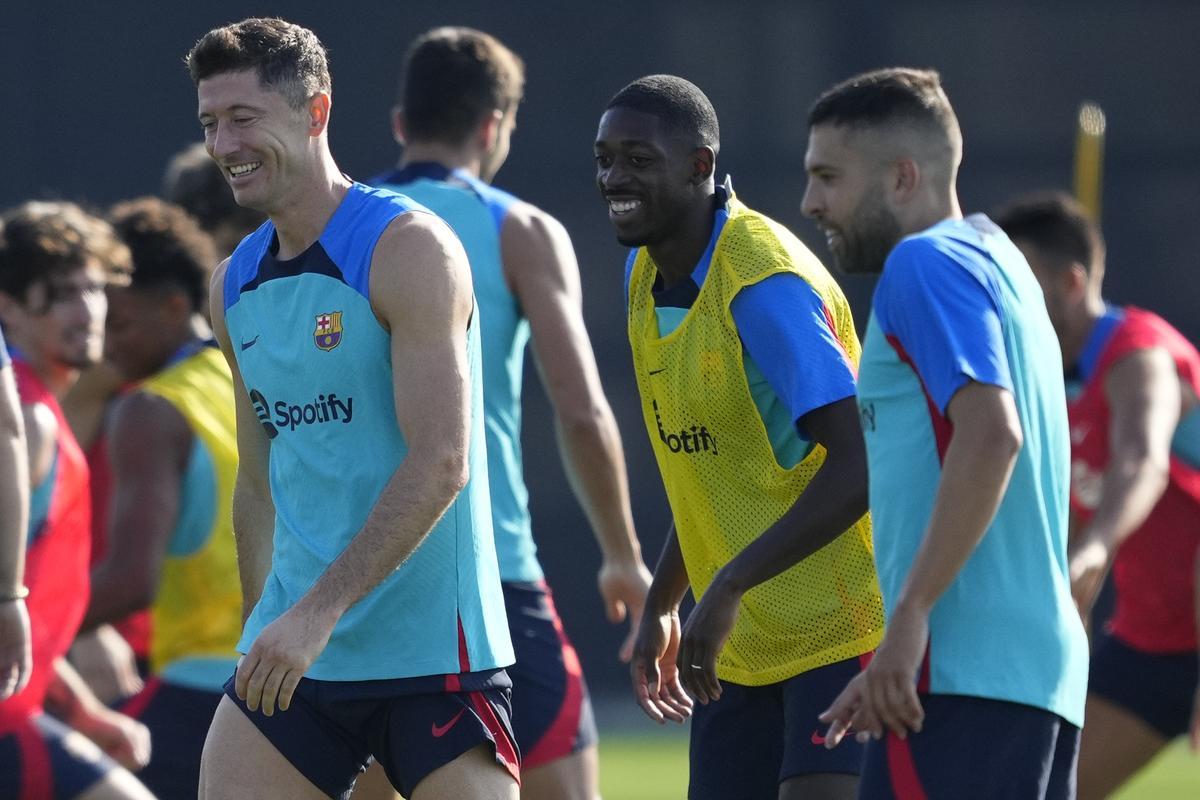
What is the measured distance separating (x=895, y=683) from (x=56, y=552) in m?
2.52

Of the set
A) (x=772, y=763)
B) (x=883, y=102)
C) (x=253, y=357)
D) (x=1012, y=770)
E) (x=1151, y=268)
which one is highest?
(x=883, y=102)

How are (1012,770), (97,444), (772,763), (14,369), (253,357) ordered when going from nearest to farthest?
(1012,770), (253,357), (772,763), (14,369), (97,444)

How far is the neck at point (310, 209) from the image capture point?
12.4 ft

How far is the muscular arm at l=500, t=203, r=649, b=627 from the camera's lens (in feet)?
16.9

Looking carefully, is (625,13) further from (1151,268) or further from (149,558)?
(149,558)

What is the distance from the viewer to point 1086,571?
477 centimetres

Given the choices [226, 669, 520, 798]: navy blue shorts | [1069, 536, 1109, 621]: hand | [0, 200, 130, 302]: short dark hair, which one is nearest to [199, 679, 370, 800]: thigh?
[226, 669, 520, 798]: navy blue shorts

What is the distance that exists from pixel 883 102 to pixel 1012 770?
4.33ft

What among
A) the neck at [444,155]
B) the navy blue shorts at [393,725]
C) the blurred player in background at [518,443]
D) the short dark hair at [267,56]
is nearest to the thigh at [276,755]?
the navy blue shorts at [393,725]

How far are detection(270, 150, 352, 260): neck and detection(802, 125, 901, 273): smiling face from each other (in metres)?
0.93

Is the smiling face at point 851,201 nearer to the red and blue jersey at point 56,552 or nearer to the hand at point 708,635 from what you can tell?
the hand at point 708,635

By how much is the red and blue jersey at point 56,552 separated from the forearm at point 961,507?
2483 millimetres

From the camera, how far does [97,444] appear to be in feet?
21.0

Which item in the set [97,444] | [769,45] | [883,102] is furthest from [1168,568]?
[769,45]
